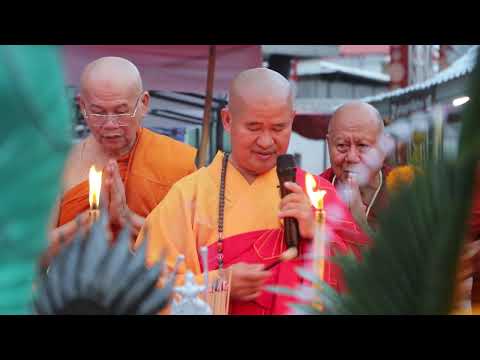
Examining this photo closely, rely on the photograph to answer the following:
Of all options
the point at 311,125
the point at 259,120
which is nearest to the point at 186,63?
the point at 259,120

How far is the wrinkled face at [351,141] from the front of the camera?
9.32 ft

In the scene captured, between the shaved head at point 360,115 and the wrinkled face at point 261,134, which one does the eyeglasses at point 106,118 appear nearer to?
the wrinkled face at point 261,134

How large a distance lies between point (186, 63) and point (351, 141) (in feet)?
3.85

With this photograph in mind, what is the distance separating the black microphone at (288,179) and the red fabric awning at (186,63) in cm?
130

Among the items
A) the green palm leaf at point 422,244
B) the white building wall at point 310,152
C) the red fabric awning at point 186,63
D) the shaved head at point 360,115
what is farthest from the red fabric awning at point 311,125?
the green palm leaf at point 422,244

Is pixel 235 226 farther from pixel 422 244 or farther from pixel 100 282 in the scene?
pixel 422 244

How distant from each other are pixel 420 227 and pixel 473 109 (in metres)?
0.20

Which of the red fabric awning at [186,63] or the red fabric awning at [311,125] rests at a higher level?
the red fabric awning at [186,63]

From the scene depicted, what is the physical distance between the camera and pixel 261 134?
2406mm

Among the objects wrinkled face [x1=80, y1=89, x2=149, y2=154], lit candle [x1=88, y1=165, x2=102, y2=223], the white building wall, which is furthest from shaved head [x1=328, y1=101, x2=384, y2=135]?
lit candle [x1=88, y1=165, x2=102, y2=223]

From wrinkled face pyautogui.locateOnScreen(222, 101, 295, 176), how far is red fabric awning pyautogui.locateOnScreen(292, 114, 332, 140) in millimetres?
2431

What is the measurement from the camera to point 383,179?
2.76m
